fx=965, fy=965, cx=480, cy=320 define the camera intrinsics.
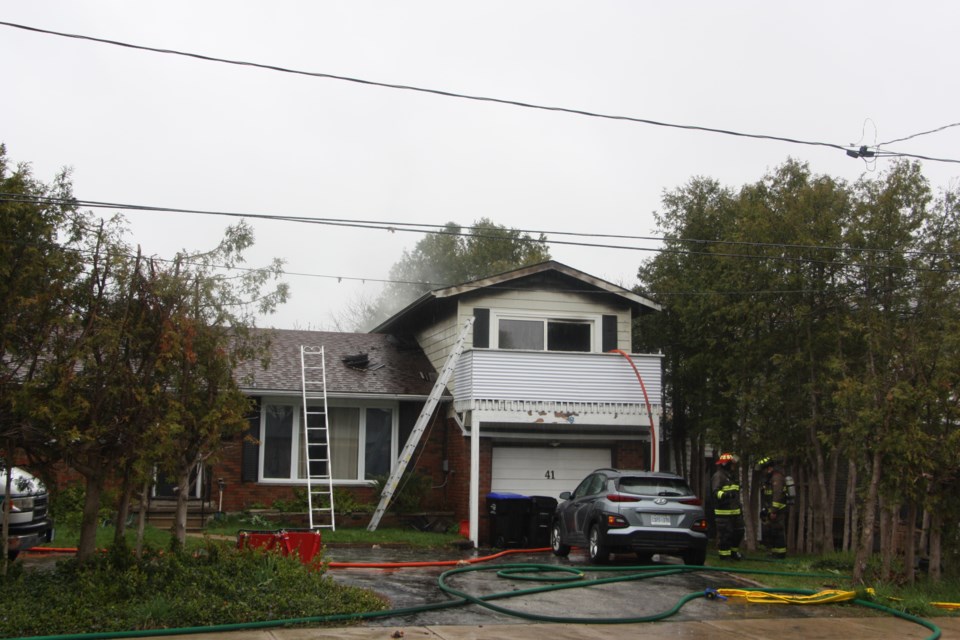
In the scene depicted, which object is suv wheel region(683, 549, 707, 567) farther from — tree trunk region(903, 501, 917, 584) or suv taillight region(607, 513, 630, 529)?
tree trunk region(903, 501, 917, 584)

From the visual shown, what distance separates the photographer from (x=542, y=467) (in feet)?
67.8

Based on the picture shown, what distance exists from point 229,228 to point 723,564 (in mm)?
9559

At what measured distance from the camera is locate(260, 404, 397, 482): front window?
66.7 ft

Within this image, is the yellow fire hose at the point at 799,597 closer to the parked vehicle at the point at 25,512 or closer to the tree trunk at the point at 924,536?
the tree trunk at the point at 924,536

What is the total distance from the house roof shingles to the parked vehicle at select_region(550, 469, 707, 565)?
6884mm

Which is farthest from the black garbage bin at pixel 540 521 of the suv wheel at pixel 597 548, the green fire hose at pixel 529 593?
the green fire hose at pixel 529 593

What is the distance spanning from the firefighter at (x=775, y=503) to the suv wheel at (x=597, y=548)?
13.4 ft

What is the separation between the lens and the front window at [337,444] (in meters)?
20.3

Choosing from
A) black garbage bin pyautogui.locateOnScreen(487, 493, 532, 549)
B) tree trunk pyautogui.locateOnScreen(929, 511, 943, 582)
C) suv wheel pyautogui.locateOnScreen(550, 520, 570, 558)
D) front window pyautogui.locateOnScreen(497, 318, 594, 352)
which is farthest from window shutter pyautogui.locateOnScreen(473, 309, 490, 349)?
tree trunk pyautogui.locateOnScreen(929, 511, 943, 582)

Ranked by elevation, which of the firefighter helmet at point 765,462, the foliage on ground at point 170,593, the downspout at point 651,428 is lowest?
the foliage on ground at point 170,593

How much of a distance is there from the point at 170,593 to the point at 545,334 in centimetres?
1309

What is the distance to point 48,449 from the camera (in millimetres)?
9719

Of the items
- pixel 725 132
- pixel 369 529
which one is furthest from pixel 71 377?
pixel 369 529

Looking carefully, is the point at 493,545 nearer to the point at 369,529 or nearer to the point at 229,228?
the point at 369,529
